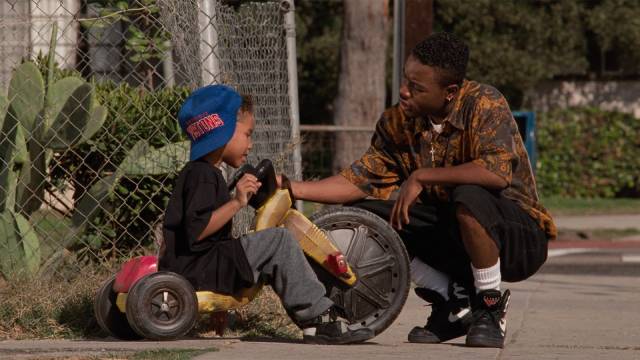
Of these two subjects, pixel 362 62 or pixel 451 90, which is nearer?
pixel 451 90

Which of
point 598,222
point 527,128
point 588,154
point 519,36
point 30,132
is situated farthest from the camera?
point 519,36

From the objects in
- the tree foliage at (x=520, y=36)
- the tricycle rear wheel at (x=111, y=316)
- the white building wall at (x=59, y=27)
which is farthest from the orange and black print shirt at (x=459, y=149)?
the tree foliage at (x=520, y=36)

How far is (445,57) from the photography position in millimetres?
5680

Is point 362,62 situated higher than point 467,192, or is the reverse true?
point 467,192

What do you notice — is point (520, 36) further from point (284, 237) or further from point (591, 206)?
point (284, 237)

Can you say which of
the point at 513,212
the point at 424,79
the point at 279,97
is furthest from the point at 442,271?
the point at 279,97

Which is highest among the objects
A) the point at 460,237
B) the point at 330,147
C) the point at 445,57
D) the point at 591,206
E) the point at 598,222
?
the point at 445,57

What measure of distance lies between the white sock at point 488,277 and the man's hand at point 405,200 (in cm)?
38

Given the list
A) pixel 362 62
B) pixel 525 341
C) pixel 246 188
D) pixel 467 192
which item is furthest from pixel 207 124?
pixel 362 62

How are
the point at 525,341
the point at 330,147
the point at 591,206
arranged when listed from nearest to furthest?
the point at 525,341
the point at 330,147
the point at 591,206

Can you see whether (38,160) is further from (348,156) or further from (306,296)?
(348,156)

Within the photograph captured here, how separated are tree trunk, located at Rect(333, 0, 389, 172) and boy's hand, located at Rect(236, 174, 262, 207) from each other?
13.4 metres

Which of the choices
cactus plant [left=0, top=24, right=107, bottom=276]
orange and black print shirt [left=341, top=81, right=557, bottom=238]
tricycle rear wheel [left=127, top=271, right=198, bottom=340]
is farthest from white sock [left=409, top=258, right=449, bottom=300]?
cactus plant [left=0, top=24, right=107, bottom=276]

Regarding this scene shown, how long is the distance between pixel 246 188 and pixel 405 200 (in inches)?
29.2
